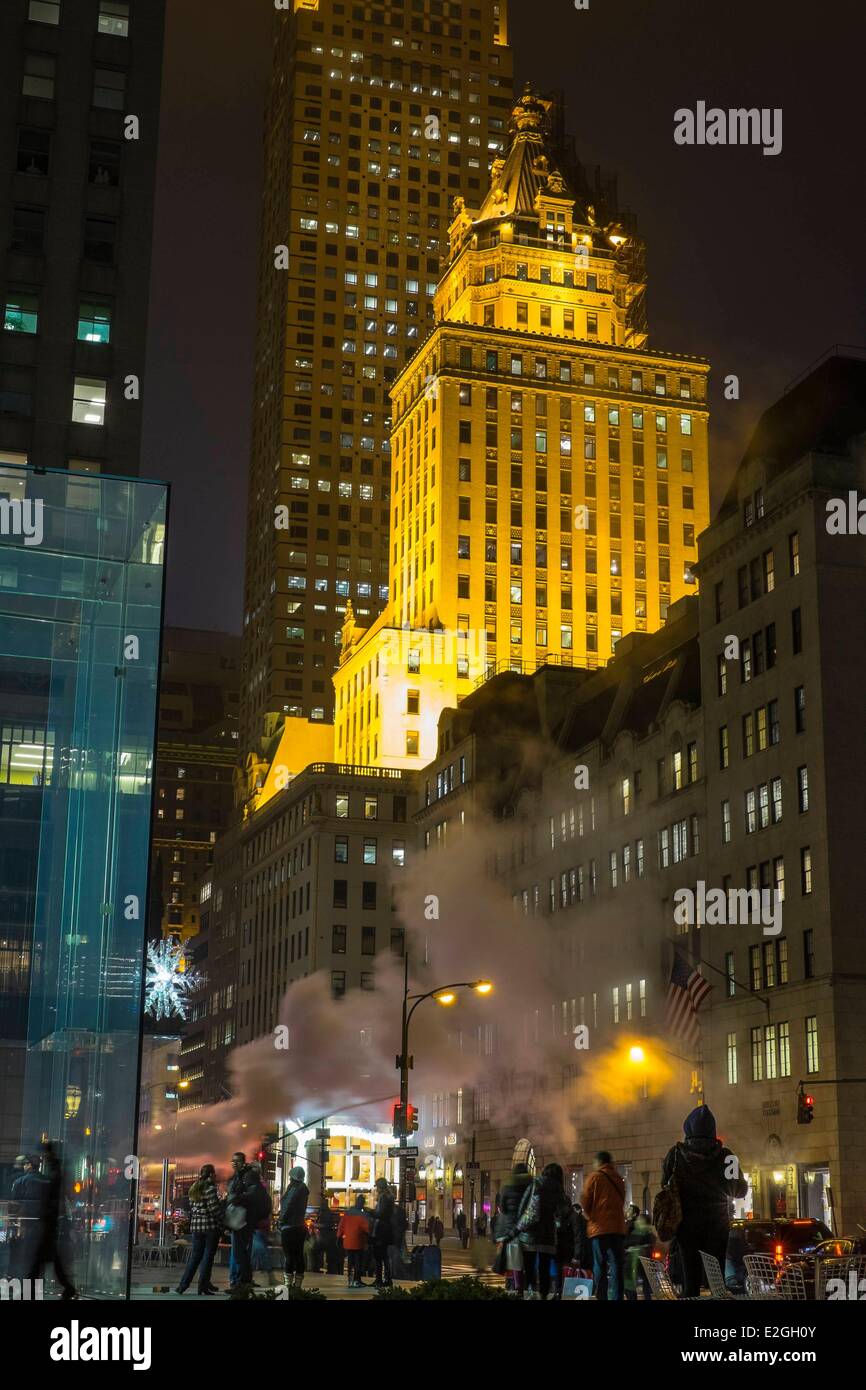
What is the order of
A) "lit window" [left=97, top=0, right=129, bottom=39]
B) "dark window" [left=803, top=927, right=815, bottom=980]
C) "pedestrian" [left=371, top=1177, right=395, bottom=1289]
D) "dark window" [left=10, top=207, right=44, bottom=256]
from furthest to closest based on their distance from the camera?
"lit window" [left=97, top=0, right=129, bottom=39] < "dark window" [left=10, top=207, right=44, bottom=256] < "dark window" [left=803, top=927, right=815, bottom=980] < "pedestrian" [left=371, top=1177, right=395, bottom=1289]

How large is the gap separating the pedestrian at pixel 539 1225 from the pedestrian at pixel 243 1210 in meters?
5.44

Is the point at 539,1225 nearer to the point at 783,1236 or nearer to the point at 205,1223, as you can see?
the point at 205,1223

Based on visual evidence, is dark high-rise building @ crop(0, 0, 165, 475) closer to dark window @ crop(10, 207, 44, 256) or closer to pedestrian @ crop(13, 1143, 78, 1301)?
dark window @ crop(10, 207, 44, 256)

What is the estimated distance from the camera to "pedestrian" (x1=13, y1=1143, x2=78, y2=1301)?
17.4 meters

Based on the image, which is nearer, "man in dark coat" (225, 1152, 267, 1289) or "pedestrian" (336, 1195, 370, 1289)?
"man in dark coat" (225, 1152, 267, 1289)

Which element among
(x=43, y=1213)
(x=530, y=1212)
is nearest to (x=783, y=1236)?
(x=530, y=1212)

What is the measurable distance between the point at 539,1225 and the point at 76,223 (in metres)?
53.1

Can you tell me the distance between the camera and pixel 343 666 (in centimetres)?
13100

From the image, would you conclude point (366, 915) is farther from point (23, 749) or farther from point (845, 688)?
point (23, 749)

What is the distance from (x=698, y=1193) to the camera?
53.1 ft

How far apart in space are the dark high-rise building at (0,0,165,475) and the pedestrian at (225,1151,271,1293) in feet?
135

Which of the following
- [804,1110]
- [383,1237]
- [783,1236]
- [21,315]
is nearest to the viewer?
[383,1237]

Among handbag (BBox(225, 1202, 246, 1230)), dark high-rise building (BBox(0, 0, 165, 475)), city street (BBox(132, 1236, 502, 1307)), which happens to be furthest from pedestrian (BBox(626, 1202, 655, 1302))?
dark high-rise building (BBox(0, 0, 165, 475))

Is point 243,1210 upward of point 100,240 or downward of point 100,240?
downward
